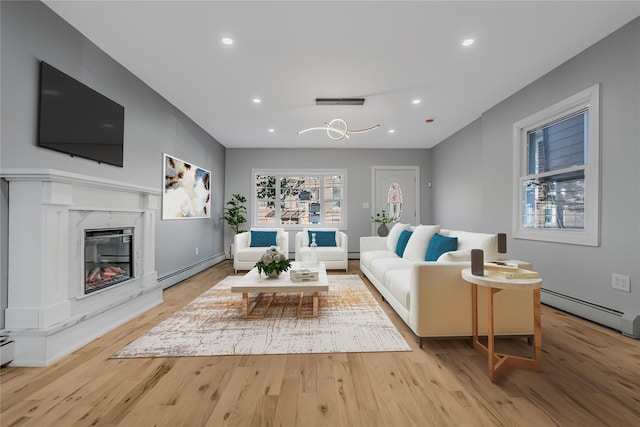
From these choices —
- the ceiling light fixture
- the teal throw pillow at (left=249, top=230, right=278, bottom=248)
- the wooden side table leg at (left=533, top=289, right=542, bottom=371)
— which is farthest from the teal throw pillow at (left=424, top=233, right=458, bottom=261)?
the teal throw pillow at (left=249, top=230, right=278, bottom=248)

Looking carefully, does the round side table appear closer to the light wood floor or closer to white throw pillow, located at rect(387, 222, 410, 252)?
the light wood floor

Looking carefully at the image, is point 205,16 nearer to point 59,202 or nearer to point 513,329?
point 59,202

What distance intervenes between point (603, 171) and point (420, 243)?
1.77m

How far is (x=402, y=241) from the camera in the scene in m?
3.95

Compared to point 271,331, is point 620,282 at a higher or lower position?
higher

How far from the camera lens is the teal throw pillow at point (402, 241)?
153 inches

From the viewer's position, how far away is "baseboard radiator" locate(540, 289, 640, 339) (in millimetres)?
2299

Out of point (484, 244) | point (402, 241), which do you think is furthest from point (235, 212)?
point (484, 244)

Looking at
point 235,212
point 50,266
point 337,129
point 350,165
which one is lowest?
point 50,266

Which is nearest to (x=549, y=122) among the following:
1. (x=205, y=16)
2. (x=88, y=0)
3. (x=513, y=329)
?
(x=513, y=329)

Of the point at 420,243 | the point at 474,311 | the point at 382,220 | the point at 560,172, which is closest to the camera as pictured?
the point at 474,311

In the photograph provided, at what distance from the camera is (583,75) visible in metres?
2.78

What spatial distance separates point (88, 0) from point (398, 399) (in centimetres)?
344

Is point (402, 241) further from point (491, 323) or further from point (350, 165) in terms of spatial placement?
point (350, 165)
